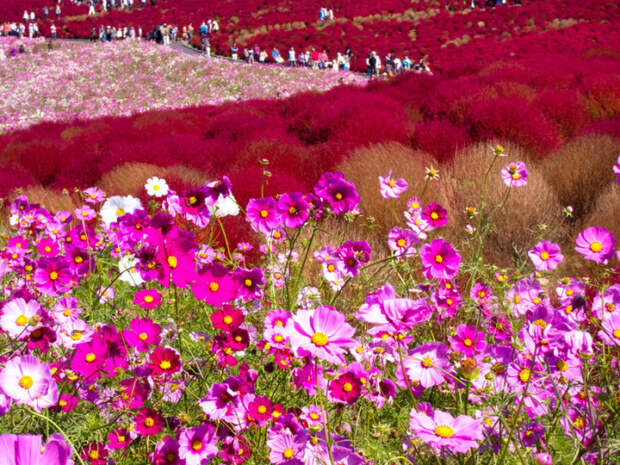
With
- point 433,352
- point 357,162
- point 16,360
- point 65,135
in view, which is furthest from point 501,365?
point 65,135

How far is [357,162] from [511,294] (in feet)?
8.39

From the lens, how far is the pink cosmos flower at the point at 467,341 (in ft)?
3.65

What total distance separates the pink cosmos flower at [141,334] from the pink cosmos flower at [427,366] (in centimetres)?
58

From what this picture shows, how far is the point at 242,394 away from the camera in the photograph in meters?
0.97

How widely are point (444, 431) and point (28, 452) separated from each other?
598 millimetres

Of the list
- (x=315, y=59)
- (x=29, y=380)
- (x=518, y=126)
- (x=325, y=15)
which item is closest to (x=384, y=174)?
(x=518, y=126)

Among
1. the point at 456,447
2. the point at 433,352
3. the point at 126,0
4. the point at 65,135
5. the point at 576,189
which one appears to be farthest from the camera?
the point at 126,0

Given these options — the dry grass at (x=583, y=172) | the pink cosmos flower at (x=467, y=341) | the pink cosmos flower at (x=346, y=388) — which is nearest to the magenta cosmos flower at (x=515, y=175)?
the pink cosmos flower at (x=467, y=341)

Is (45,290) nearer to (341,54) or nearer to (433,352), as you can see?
(433,352)

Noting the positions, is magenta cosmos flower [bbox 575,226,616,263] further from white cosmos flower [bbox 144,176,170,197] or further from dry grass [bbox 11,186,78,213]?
dry grass [bbox 11,186,78,213]

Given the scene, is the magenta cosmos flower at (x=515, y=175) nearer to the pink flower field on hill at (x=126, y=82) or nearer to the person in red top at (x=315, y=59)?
the pink flower field on hill at (x=126, y=82)

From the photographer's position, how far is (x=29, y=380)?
2.49 ft

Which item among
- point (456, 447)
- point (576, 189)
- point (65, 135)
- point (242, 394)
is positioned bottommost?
point (65, 135)

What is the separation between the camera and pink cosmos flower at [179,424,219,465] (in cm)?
89
